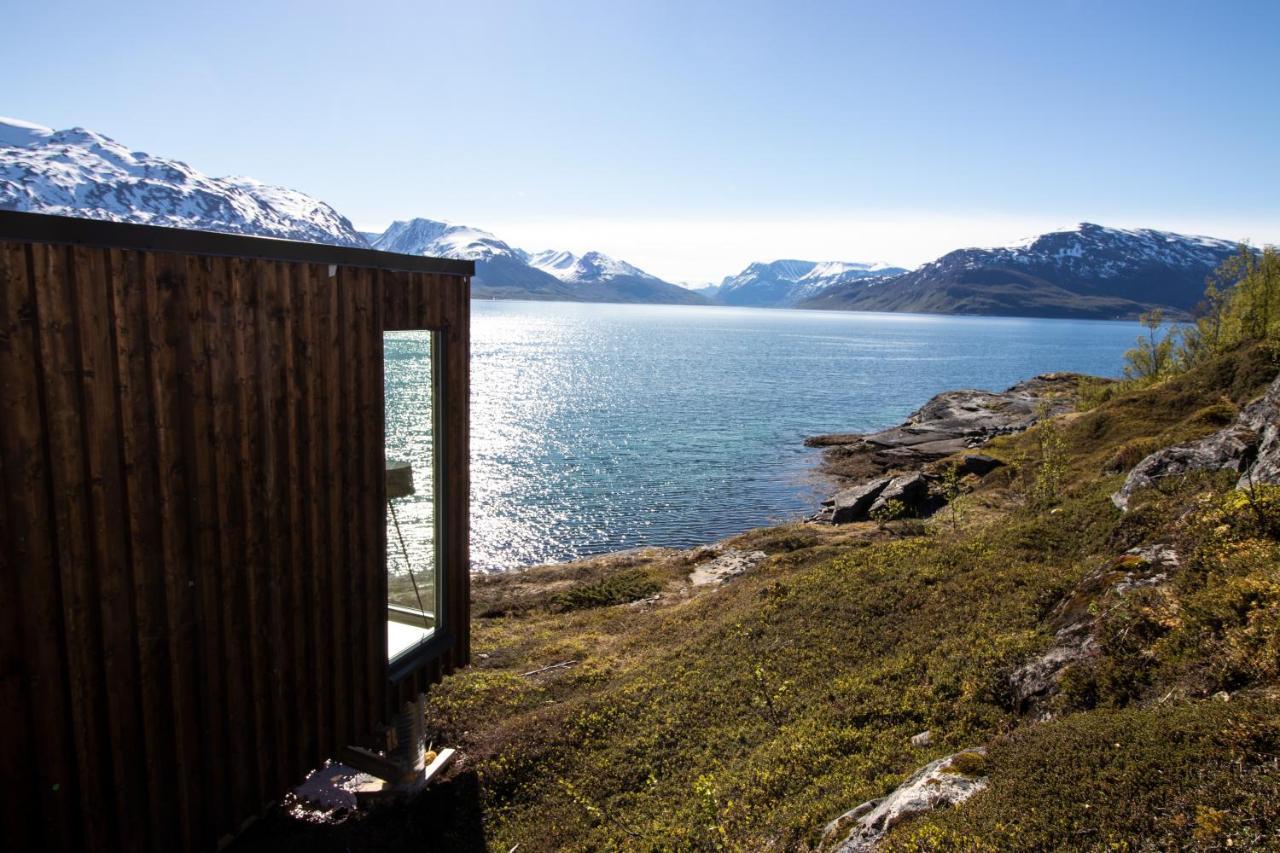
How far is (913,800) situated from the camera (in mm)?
5691

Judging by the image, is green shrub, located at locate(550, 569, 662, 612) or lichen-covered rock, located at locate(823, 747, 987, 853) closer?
lichen-covered rock, located at locate(823, 747, 987, 853)

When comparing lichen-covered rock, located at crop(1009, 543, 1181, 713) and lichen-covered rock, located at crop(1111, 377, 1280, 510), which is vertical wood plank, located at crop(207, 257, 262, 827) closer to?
lichen-covered rock, located at crop(1009, 543, 1181, 713)

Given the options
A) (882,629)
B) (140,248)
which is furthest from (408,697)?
(882,629)

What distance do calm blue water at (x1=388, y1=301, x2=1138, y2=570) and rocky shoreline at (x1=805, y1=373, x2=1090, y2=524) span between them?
2677mm

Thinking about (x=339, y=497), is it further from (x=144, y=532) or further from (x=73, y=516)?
(x=73, y=516)

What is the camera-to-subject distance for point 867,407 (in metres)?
67.2

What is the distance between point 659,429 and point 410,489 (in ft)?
146

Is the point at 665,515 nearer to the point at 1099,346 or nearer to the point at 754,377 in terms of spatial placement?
the point at 754,377

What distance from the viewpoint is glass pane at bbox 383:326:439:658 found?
27.1ft

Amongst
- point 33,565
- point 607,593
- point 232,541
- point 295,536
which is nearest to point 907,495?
point 607,593

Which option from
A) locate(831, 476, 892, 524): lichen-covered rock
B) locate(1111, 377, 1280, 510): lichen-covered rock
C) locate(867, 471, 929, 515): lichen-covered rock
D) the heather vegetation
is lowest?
locate(831, 476, 892, 524): lichen-covered rock

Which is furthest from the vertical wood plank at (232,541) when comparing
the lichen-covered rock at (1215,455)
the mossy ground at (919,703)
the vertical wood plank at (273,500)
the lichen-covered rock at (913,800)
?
the lichen-covered rock at (1215,455)

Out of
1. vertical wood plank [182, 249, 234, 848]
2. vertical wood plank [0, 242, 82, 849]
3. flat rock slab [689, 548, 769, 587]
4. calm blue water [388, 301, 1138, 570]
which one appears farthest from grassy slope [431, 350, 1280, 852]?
calm blue water [388, 301, 1138, 570]

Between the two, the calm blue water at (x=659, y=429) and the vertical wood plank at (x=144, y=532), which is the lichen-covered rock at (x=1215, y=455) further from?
the vertical wood plank at (x=144, y=532)
